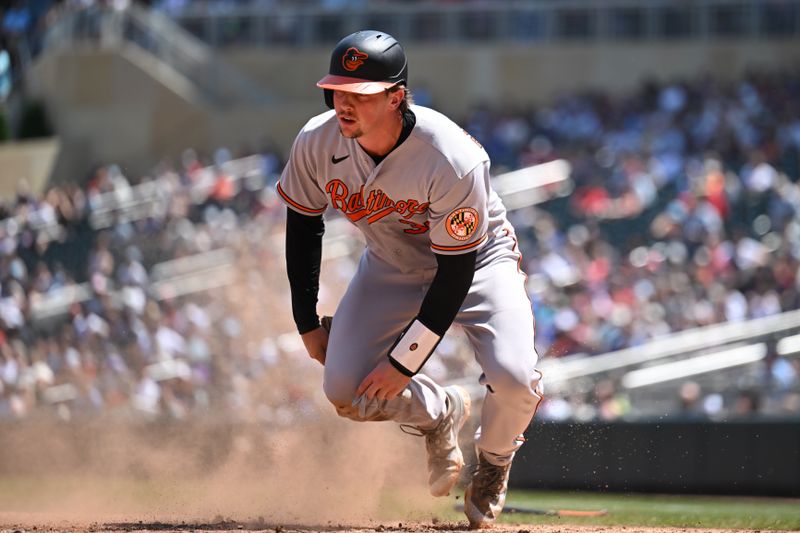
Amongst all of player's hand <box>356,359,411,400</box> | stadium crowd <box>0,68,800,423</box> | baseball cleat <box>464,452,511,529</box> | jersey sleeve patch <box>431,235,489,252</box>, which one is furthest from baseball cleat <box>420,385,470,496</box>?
stadium crowd <box>0,68,800,423</box>

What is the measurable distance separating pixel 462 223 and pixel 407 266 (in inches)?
27.8

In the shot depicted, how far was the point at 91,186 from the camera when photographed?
20.5 metres

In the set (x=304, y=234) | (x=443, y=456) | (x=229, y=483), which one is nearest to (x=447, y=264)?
(x=304, y=234)

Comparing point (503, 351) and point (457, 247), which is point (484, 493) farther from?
point (457, 247)

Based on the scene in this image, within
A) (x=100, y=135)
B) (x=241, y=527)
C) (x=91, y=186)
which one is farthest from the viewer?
(x=100, y=135)

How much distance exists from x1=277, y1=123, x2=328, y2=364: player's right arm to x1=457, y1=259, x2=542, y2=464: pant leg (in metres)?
0.76

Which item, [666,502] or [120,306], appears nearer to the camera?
[666,502]

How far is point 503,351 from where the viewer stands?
6359 mm

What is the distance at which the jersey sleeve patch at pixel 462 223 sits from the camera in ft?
19.7

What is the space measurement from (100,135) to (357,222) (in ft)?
60.5

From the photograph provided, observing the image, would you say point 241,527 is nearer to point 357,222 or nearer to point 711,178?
point 357,222

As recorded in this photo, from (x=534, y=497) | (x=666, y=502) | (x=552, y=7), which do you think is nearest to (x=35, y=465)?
(x=534, y=497)

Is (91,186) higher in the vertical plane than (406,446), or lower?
lower

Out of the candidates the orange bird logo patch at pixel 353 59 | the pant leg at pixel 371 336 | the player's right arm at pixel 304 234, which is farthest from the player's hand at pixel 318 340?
the orange bird logo patch at pixel 353 59
